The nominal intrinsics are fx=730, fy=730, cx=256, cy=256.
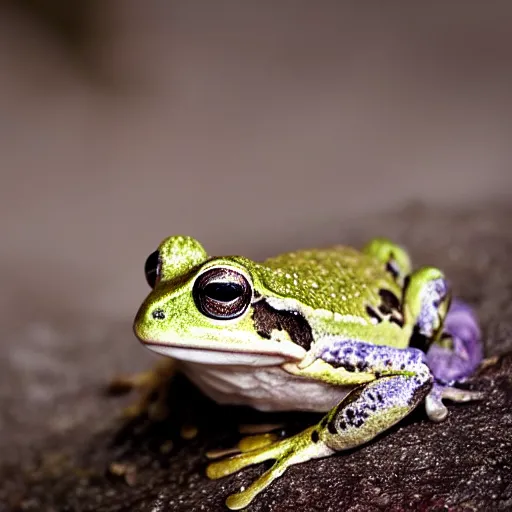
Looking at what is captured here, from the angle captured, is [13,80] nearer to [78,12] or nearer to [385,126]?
[78,12]

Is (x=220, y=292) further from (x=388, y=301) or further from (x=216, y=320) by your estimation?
(x=388, y=301)

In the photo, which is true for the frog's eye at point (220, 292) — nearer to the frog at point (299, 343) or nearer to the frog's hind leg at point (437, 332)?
the frog at point (299, 343)

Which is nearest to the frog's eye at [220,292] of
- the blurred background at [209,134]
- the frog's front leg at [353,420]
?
the frog's front leg at [353,420]

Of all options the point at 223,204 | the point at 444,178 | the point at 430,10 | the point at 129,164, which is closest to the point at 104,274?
the point at 223,204

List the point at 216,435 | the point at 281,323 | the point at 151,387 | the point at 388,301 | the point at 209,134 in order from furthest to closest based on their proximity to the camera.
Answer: the point at 209,134 → the point at 151,387 → the point at 216,435 → the point at 388,301 → the point at 281,323

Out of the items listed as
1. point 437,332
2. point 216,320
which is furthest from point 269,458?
point 437,332

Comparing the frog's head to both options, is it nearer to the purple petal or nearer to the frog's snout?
the frog's snout

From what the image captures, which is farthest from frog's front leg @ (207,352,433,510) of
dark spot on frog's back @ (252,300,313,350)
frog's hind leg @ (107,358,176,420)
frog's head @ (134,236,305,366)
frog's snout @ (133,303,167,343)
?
frog's hind leg @ (107,358,176,420)
